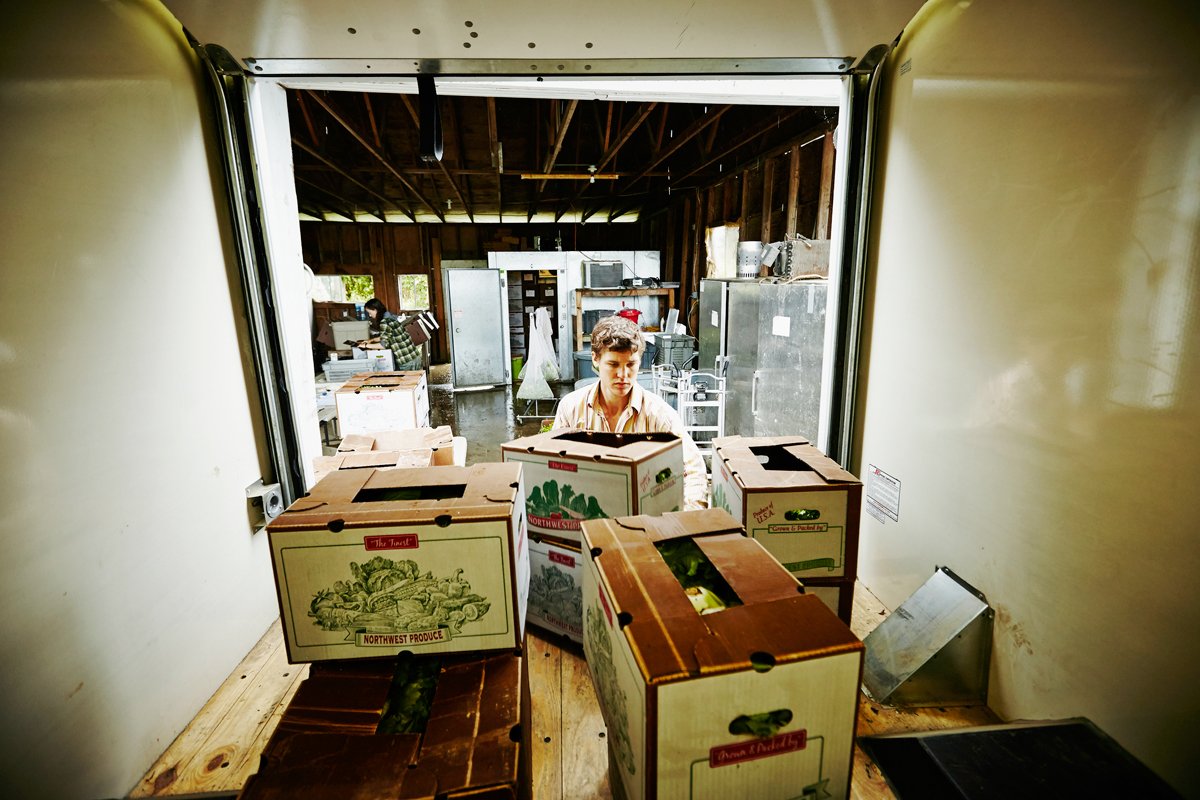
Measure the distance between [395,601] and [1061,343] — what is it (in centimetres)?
173

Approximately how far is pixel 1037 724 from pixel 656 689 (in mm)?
1178

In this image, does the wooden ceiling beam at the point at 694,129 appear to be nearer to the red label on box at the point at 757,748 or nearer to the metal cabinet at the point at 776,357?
the metal cabinet at the point at 776,357

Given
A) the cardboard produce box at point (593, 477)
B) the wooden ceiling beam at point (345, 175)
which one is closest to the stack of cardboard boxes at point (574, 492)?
the cardboard produce box at point (593, 477)

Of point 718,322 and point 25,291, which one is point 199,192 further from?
point 718,322

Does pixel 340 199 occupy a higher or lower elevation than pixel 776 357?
higher

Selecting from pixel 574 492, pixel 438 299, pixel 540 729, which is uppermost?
pixel 438 299

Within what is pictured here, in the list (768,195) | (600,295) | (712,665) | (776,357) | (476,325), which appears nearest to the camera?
(712,665)

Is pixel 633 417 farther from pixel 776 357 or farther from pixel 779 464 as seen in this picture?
pixel 776 357

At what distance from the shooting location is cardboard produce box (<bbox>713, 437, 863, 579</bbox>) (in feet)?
4.77

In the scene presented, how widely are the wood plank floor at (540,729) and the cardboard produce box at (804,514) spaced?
400 mm

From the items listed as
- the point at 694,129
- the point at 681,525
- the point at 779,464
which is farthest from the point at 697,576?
the point at 694,129

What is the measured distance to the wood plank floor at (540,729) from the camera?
1244 mm

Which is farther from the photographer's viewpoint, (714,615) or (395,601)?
(395,601)

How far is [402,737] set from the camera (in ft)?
3.03
